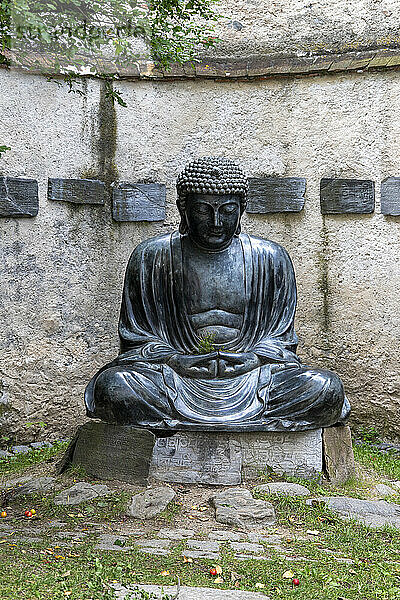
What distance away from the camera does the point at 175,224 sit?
22.9ft

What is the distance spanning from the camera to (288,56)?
7016mm

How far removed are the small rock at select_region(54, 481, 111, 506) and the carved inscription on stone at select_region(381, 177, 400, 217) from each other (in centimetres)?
366

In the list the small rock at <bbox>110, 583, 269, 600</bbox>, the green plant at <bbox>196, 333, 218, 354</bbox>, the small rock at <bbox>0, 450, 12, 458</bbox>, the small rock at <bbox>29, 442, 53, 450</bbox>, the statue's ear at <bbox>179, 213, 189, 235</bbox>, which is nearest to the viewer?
the small rock at <bbox>110, 583, 269, 600</bbox>

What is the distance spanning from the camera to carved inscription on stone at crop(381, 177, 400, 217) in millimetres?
6781

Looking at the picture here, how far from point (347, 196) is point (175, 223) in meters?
1.59

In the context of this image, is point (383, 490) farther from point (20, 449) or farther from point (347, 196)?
point (20, 449)

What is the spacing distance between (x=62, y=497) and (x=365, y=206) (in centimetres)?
381

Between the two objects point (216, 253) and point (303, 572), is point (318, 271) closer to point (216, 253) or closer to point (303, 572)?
point (216, 253)

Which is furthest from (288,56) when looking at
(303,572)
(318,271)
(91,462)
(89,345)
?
(303,572)

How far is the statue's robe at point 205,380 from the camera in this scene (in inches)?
197

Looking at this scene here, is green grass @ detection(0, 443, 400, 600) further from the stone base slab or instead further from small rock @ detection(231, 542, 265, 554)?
the stone base slab

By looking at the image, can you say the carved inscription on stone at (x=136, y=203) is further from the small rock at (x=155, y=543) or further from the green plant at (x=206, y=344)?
the small rock at (x=155, y=543)

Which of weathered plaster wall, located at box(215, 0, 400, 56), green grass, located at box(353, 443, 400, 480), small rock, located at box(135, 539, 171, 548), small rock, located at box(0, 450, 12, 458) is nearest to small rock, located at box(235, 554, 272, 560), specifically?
small rock, located at box(135, 539, 171, 548)

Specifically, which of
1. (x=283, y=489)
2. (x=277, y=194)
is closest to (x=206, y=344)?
(x=283, y=489)
